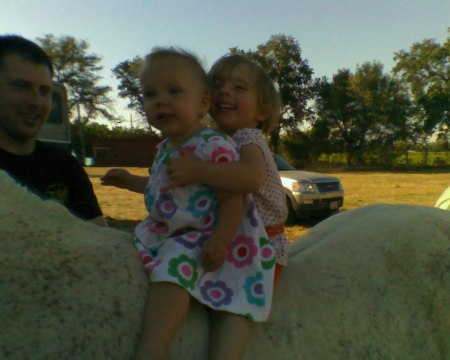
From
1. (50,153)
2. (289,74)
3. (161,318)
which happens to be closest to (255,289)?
(161,318)

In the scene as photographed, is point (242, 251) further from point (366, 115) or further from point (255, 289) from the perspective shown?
point (366, 115)

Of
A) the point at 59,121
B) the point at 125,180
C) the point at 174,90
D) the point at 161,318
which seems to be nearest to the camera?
the point at 161,318

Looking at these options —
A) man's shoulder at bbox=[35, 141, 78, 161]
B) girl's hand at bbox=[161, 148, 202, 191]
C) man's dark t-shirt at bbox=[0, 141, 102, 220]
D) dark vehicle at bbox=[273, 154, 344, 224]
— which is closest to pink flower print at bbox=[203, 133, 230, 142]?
girl's hand at bbox=[161, 148, 202, 191]

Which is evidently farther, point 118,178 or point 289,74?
point 289,74

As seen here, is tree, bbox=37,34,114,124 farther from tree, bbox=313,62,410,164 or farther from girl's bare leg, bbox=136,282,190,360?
girl's bare leg, bbox=136,282,190,360

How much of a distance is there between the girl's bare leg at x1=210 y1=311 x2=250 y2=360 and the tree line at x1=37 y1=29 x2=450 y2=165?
159ft

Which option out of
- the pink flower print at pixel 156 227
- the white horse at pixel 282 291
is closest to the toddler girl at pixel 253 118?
the white horse at pixel 282 291

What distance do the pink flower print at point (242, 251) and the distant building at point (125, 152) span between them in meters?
50.7

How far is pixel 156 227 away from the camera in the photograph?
167cm

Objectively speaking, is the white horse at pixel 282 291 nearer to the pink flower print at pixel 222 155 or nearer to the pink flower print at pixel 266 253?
the pink flower print at pixel 266 253

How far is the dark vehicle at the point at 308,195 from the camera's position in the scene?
11961mm

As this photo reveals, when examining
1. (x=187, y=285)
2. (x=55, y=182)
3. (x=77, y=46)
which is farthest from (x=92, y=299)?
(x=77, y=46)

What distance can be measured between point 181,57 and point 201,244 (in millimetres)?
633

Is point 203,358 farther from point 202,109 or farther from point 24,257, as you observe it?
point 202,109
